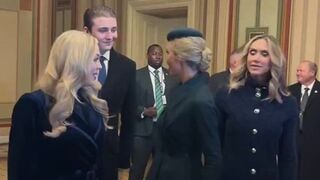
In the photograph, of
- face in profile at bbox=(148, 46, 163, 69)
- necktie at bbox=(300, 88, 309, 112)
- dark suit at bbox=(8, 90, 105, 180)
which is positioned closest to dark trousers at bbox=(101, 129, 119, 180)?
dark suit at bbox=(8, 90, 105, 180)

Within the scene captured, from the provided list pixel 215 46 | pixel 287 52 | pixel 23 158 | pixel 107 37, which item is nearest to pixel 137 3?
pixel 215 46

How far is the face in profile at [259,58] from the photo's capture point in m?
2.46

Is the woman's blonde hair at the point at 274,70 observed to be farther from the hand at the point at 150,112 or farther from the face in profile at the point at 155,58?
the face in profile at the point at 155,58

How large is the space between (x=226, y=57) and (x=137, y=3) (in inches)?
68.7

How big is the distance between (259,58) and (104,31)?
0.78 m

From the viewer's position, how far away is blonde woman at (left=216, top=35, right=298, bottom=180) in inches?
96.3

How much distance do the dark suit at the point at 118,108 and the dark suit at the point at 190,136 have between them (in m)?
0.40

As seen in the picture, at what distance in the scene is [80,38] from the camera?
1.82 metres

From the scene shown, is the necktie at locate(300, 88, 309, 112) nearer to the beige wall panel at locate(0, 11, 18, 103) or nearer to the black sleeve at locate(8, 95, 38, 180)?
the black sleeve at locate(8, 95, 38, 180)

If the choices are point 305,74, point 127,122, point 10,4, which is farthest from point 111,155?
point 10,4

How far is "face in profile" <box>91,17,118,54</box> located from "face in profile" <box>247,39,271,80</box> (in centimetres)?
70

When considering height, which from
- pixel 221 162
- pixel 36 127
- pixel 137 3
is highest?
pixel 137 3

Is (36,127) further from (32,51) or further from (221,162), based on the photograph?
(32,51)

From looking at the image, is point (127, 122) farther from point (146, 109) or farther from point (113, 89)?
point (146, 109)
